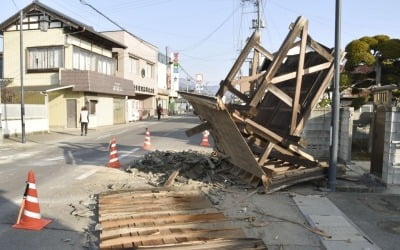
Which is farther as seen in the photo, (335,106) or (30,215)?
(335,106)

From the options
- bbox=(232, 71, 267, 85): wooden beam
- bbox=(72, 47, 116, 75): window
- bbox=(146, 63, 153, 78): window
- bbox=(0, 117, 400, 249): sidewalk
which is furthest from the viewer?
bbox=(146, 63, 153, 78): window

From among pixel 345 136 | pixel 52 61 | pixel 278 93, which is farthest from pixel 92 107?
pixel 278 93

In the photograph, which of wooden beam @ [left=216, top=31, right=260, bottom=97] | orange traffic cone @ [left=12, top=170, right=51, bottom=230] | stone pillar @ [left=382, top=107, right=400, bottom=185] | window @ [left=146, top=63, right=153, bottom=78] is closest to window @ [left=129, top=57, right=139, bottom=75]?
window @ [left=146, top=63, right=153, bottom=78]

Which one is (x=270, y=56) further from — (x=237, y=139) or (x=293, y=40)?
(x=237, y=139)

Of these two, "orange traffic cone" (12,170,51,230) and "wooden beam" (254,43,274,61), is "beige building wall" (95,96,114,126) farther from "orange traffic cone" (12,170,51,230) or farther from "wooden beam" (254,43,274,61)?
"orange traffic cone" (12,170,51,230)

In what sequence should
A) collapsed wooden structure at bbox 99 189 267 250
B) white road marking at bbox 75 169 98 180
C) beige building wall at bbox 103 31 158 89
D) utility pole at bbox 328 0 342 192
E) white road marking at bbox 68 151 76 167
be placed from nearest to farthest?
1. collapsed wooden structure at bbox 99 189 267 250
2. utility pole at bbox 328 0 342 192
3. white road marking at bbox 75 169 98 180
4. white road marking at bbox 68 151 76 167
5. beige building wall at bbox 103 31 158 89

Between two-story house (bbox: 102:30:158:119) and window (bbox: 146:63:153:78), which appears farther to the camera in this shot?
window (bbox: 146:63:153:78)

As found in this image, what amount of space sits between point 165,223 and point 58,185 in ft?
13.9

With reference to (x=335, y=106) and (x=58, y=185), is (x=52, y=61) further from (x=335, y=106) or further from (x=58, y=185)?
(x=335, y=106)

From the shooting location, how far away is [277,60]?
8.10 m

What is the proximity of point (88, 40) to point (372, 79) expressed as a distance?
941 inches

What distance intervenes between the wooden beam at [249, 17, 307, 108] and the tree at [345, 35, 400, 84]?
8.85 meters

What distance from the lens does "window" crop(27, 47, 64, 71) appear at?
1185 inches

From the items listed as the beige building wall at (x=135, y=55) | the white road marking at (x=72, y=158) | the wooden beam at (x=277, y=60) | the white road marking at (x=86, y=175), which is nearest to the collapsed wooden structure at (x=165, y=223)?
the wooden beam at (x=277, y=60)
